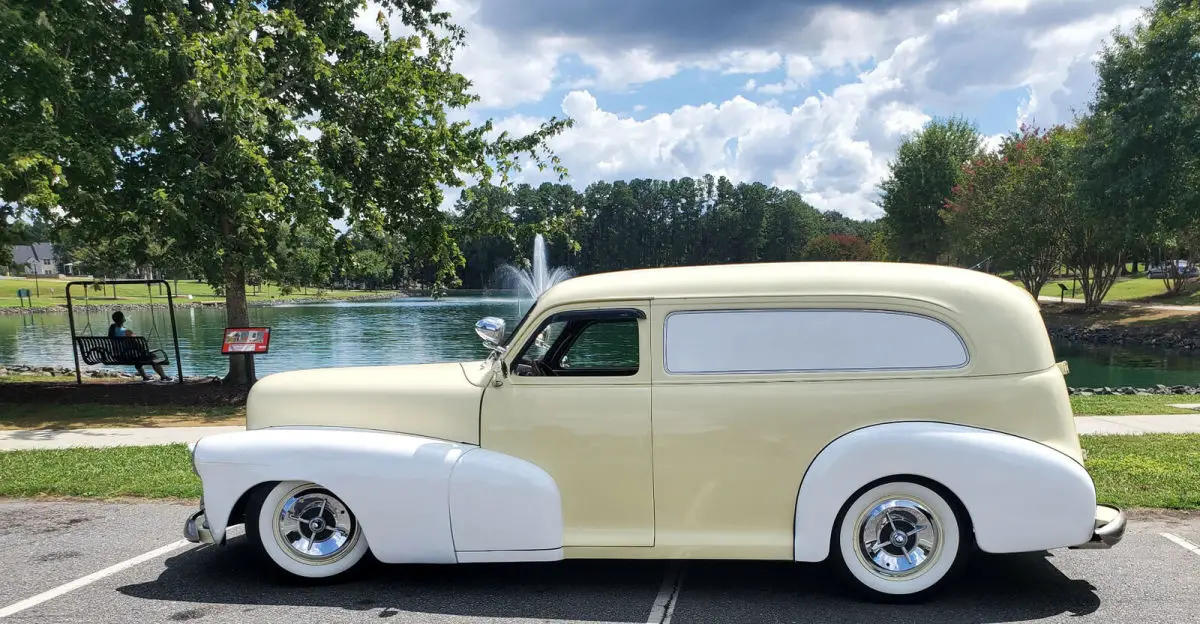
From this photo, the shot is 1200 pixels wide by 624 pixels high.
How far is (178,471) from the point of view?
770cm

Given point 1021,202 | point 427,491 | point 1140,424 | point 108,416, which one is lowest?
point 1140,424

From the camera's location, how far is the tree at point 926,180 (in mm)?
53938

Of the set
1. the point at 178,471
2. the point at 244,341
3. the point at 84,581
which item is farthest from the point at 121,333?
the point at 84,581

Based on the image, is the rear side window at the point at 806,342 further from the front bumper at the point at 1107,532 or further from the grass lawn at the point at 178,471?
the grass lawn at the point at 178,471

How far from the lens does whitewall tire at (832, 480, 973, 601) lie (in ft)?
14.2

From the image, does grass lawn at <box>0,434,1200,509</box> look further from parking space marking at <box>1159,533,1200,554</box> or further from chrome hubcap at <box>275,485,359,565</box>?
chrome hubcap at <box>275,485,359,565</box>

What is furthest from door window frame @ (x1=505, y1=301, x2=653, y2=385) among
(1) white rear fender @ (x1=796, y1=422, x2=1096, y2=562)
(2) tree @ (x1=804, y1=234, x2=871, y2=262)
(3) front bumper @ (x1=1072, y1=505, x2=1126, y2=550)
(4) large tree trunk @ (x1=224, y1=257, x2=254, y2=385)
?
(2) tree @ (x1=804, y1=234, x2=871, y2=262)

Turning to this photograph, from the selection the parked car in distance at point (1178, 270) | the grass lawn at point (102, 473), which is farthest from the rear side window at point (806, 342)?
the parked car in distance at point (1178, 270)

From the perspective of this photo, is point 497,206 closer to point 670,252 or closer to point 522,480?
point 522,480

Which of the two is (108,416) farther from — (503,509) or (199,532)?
(503,509)

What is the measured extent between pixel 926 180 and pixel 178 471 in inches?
2163

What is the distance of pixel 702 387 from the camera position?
175 inches

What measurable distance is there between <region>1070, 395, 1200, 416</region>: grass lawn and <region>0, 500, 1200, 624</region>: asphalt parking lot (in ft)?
20.9

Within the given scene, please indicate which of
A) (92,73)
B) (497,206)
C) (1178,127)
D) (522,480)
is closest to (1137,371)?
(1178,127)
